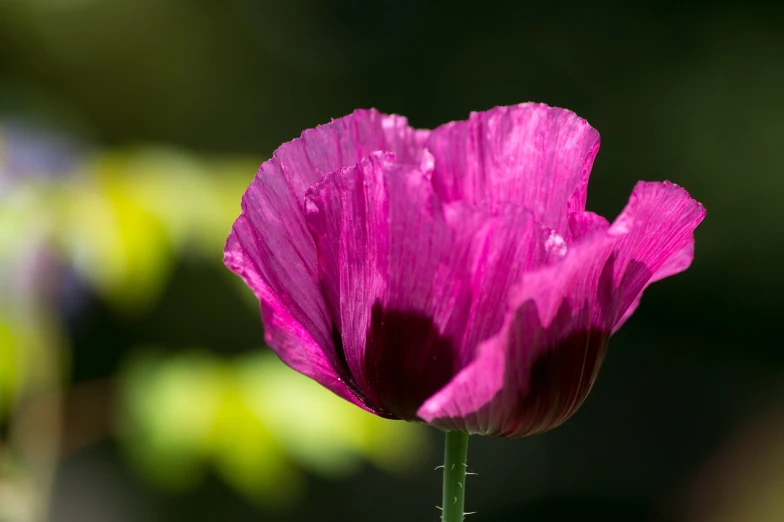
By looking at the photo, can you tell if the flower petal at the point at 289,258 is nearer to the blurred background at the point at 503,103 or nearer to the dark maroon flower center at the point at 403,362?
the dark maroon flower center at the point at 403,362

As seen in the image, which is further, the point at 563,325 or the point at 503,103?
the point at 503,103

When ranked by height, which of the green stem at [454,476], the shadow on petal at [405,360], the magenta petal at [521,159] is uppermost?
the magenta petal at [521,159]

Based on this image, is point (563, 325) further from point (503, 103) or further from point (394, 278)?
point (503, 103)

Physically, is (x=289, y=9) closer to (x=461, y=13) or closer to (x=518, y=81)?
(x=461, y=13)

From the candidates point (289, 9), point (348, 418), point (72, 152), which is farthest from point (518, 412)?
point (289, 9)

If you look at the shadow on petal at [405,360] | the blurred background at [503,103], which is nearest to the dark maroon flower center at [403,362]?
the shadow on petal at [405,360]

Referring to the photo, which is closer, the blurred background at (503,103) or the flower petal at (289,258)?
the flower petal at (289,258)

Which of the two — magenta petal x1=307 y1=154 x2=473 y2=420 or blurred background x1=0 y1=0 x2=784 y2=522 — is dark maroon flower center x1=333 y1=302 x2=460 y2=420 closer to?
magenta petal x1=307 y1=154 x2=473 y2=420

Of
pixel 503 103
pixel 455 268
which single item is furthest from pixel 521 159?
pixel 503 103
